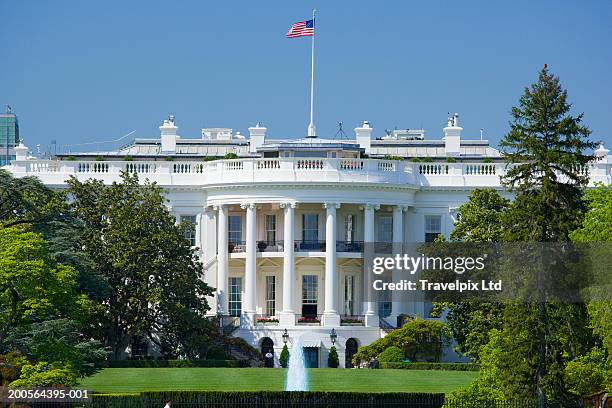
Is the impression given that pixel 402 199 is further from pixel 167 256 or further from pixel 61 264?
pixel 61 264

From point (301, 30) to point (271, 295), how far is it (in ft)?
43.8

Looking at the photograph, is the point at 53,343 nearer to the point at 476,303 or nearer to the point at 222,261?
the point at 476,303

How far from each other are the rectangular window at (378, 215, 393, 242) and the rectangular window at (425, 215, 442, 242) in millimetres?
1918

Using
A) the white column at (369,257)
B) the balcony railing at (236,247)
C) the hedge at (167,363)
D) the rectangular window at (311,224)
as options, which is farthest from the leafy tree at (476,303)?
the balcony railing at (236,247)

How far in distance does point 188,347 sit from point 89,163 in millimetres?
14937

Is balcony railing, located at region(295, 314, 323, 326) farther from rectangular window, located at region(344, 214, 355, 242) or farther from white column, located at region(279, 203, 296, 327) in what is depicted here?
rectangular window, located at region(344, 214, 355, 242)

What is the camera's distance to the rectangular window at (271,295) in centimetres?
9700

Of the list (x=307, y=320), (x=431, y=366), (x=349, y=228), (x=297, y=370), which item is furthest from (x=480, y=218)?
(x=349, y=228)

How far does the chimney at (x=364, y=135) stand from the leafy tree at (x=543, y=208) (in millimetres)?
40656

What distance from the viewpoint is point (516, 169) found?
63844 mm

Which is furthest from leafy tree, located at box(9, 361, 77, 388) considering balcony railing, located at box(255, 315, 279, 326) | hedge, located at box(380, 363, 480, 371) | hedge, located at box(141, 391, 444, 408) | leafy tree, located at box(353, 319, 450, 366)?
balcony railing, located at box(255, 315, 279, 326)

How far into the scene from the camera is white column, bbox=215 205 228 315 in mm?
95625

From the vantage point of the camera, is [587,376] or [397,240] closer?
[587,376]

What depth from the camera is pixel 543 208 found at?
63.1m
